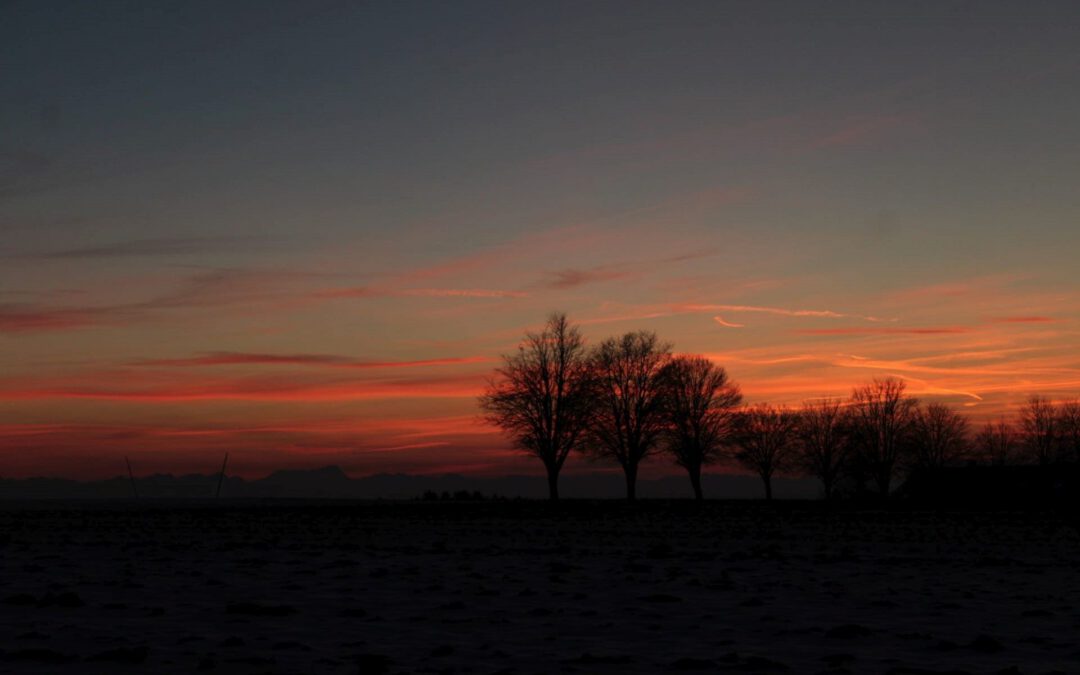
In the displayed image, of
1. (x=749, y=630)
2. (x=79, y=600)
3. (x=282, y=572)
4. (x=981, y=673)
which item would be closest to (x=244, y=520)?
(x=282, y=572)

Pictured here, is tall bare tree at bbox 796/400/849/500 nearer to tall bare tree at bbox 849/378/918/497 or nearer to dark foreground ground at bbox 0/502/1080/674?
tall bare tree at bbox 849/378/918/497

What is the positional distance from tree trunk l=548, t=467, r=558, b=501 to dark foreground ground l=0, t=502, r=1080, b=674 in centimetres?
5238

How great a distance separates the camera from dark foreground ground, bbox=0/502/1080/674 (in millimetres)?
11922

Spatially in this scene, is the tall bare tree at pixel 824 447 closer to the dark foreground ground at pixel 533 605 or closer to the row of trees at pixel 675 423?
the row of trees at pixel 675 423

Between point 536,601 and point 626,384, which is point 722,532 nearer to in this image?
point 536,601

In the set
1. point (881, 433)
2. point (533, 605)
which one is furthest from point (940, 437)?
point (533, 605)

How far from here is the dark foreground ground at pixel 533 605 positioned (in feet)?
39.1

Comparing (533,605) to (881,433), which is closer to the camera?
(533,605)

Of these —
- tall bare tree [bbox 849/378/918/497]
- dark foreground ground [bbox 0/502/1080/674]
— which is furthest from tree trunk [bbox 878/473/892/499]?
dark foreground ground [bbox 0/502/1080/674]

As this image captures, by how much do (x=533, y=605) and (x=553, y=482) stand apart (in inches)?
2751

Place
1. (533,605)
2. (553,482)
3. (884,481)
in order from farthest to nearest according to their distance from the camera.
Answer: (884,481), (553,482), (533,605)

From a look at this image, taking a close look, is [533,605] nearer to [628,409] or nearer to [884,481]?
[628,409]

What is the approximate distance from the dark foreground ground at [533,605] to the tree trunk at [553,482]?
52384mm

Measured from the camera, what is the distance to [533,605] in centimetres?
1688
